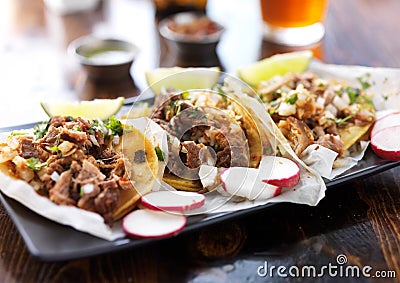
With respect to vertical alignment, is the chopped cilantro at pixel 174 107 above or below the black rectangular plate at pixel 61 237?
above

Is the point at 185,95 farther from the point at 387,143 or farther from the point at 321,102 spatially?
the point at 387,143

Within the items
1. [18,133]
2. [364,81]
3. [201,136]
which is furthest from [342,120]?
[18,133]

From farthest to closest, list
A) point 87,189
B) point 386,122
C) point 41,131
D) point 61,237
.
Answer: point 386,122, point 41,131, point 87,189, point 61,237

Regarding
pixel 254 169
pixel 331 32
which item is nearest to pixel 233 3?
pixel 331 32

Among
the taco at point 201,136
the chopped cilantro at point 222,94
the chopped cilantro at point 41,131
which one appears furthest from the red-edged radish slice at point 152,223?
the chopped cilantro at point 222,94

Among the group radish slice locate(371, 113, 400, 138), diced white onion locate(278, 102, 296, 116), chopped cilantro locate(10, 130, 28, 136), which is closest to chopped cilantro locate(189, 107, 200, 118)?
diced white onion locate(278, 102, 296, 116)

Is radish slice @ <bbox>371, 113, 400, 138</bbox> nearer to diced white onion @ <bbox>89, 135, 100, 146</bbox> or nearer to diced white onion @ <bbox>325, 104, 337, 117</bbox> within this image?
diced white onion @ <bbox>325, 104, 337, 117</bbox>

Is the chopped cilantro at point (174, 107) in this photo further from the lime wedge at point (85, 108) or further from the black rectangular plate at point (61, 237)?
the black rectangular plate at point (61, 237)
